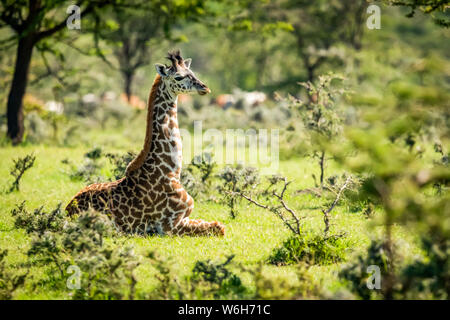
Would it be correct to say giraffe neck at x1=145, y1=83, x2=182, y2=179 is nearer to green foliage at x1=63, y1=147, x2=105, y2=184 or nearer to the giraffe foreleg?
the giraffe foreleg

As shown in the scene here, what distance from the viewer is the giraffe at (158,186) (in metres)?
8.02

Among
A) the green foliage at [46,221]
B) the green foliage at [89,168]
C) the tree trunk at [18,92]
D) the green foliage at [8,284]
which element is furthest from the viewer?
the tree trunk at [18,92]

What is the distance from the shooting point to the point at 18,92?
1755 cm

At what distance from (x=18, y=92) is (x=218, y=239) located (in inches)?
471

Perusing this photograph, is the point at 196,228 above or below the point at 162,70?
below

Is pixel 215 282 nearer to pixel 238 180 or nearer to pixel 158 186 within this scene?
pixel 158 186

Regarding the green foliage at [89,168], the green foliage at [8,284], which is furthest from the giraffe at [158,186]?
the green foliage at [89,168]

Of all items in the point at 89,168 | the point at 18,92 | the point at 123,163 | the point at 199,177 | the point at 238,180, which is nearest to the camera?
the point at 238,180

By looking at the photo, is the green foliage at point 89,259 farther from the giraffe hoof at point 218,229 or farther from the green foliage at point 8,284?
the giraffe hoof at point 218,229

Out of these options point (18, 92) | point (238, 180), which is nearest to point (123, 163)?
point (238, 180)

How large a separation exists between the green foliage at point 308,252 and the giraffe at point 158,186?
129cm

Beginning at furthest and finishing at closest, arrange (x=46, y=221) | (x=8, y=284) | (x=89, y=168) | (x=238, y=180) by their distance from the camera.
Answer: (x=89, y=168) → (x=238, y=180) → (x=46, y=221) → (x=8, y=284)

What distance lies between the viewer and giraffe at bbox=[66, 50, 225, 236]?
26.3ft
